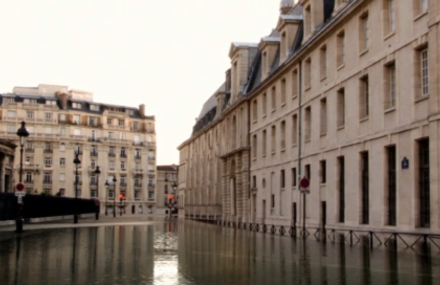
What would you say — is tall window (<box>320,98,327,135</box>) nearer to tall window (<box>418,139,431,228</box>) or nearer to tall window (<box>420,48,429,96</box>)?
tall window (<box>420,48,429,96</box>)

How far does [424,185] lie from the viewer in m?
23.3

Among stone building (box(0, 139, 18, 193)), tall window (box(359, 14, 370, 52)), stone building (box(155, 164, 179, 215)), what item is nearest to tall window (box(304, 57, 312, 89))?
tall window (box(359, 14, 370, 52))

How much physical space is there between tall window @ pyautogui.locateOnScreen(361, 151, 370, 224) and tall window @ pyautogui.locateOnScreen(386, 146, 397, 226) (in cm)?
229

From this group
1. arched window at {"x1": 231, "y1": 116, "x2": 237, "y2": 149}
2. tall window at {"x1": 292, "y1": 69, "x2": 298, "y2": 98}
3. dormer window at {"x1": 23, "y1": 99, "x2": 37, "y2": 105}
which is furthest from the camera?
dormer window at {"x1": 23, "y1": 99, "x2": 37, "y2": 105}

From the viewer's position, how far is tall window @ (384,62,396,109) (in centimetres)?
2636

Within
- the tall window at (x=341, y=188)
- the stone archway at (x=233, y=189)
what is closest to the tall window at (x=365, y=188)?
the tall window at (x=341, y=188)

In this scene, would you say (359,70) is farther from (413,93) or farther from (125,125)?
(125,125)

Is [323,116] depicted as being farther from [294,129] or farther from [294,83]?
[294,83]

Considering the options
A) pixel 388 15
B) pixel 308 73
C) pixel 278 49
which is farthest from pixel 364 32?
pixel 278 49

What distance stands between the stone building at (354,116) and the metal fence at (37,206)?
17371 mm

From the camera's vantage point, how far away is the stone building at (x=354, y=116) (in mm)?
23578

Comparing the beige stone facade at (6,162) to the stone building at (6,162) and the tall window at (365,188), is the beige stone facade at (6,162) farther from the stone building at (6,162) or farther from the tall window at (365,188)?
the tall window at (365,188)

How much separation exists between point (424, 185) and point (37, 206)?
120 ft

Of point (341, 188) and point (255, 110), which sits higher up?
point (255, 110)
